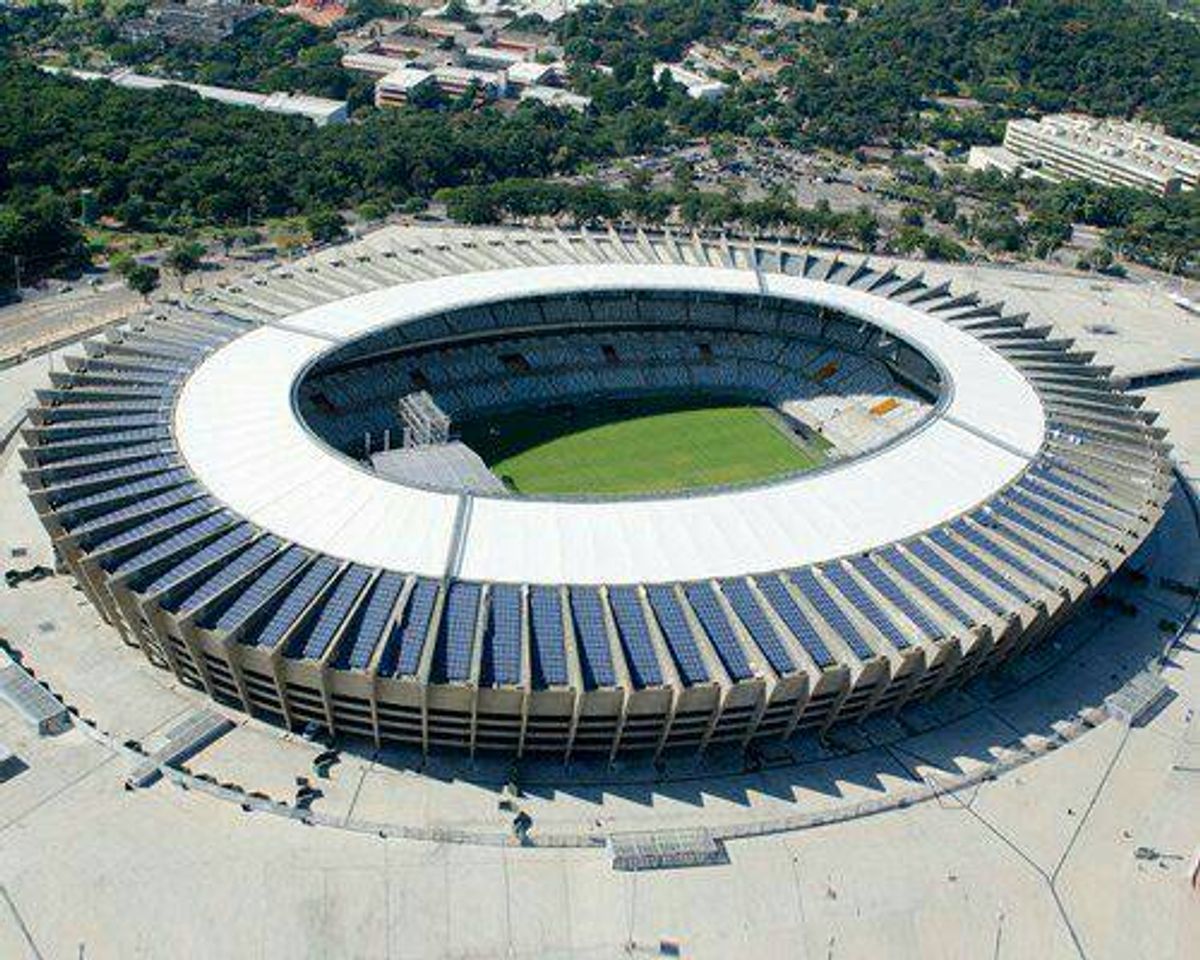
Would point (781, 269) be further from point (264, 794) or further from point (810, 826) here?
point (264, 794)

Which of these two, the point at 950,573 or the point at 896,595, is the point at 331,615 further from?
the point at 950,573

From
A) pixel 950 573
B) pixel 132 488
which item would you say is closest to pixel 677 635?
pixel 950 573

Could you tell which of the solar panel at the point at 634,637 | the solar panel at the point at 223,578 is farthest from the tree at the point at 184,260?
the solar panel at the point at 634,637

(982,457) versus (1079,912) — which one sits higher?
(982,457)

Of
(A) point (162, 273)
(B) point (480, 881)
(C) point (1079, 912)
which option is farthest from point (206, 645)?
(A) point (162, 273)

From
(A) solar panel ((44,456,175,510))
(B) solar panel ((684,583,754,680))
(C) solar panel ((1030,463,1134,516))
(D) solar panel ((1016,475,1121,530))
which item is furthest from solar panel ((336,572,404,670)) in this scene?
(C) solar panel ((1030,463,1134,516))

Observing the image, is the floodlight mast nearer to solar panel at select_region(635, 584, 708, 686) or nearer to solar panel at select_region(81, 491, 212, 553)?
solar panel at select_region(81, 491, 212, 553)
